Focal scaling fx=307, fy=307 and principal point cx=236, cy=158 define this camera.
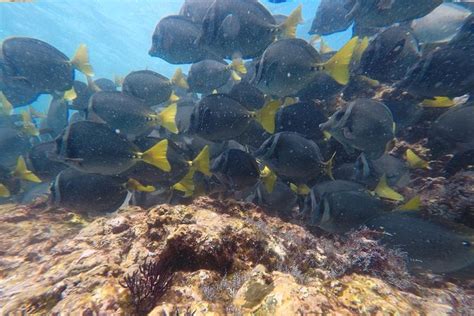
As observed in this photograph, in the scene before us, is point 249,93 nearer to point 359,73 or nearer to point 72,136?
point 359,73

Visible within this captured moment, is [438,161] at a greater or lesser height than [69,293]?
greater

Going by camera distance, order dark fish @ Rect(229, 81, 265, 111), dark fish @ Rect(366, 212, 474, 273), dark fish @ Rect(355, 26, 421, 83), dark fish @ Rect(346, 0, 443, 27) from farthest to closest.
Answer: dark fish @ Rect(229, 81, 265, 111)
dark fish @ Rect(346, 0, 443, 27)
dark fish @ Rect(355, 26, 421, 83)
dark fish @ Rect(366, 212, 474, 273)

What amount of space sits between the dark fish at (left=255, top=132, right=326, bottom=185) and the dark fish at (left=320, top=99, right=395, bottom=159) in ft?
1.61

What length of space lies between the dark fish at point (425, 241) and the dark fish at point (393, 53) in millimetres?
2758

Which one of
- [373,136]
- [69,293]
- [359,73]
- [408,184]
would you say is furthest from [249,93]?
[69,293]

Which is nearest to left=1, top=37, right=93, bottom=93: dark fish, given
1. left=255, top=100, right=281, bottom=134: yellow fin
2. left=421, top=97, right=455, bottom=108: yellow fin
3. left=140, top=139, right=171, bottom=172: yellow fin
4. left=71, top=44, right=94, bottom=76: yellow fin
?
left=71, top=44, right=94, bottom=76: yellow fin

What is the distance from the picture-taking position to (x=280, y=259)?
3010mm

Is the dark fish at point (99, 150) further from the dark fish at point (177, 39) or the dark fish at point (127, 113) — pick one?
the dark fish at point (177, 39)

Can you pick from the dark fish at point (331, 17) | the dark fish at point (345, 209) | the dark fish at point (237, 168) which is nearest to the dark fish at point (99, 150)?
the dark fish at point (237, 168)

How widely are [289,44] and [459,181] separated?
117 inches

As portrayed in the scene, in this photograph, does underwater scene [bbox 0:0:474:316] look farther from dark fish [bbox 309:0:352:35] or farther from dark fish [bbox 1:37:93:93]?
dark fish [bbox 309:0:352:35]

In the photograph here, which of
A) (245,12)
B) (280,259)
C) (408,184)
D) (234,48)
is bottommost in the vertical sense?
(280,259)

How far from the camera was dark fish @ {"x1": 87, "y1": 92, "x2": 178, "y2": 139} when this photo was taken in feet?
17.7

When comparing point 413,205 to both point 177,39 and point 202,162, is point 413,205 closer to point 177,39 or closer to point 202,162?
point 202,162
